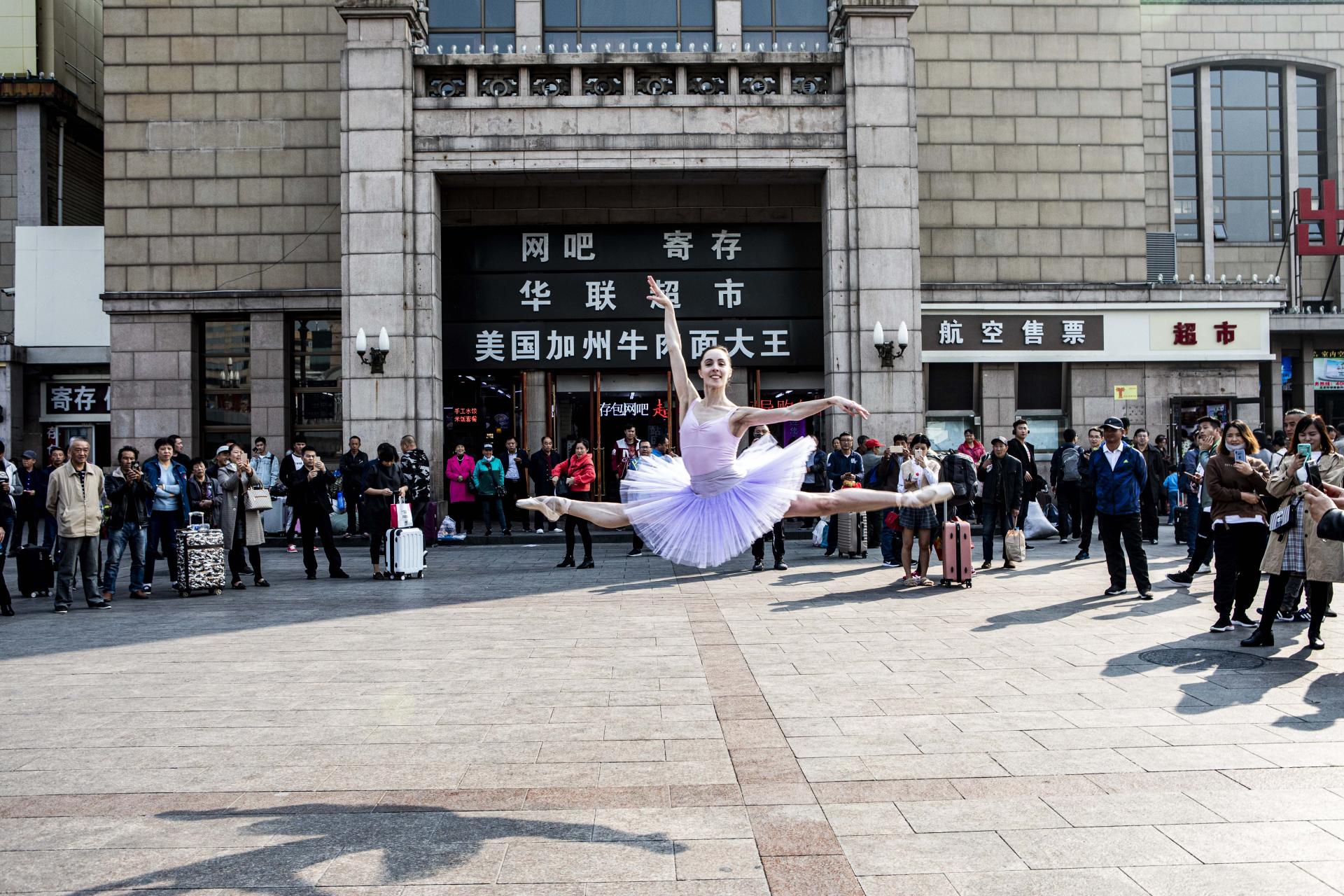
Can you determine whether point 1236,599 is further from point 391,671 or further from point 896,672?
point 391,671

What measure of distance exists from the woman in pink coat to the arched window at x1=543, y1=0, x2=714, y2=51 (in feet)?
30.6

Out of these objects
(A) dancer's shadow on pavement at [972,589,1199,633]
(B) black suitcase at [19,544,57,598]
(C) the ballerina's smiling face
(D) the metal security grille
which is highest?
(D) the metal security grille

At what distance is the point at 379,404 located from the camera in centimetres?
2028

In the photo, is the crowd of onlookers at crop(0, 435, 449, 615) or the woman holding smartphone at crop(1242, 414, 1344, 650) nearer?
the woman holding smartphone at crop(1242, 414, 1344, 650)

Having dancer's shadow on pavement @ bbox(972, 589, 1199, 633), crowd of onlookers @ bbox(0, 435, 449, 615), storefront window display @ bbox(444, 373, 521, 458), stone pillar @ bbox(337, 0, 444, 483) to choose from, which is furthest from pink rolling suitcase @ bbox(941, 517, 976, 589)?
storefront window display @ bbox(444, 373, 521, 458)

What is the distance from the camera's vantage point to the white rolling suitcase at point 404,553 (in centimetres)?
1558

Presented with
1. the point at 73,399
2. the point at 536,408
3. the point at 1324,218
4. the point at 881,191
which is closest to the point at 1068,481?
the point at 881,191

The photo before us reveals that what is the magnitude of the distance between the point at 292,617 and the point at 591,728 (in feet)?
20.7

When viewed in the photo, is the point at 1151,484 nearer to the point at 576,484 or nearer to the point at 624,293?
the point at 576,484

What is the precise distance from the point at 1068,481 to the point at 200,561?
1471 centimetres

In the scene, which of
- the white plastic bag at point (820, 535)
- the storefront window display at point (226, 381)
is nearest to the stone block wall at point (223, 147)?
the storefront window display at point (226, 381)

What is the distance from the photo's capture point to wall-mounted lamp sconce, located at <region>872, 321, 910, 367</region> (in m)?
20.2

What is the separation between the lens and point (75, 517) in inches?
507

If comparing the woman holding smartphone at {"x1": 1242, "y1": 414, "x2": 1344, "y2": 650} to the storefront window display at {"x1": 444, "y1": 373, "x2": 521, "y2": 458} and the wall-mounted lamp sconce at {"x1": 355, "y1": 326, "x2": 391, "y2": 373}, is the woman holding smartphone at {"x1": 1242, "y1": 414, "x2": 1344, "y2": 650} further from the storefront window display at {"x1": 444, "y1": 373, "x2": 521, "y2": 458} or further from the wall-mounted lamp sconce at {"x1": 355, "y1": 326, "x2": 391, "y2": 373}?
the storefront window display at {"x1": 444, "y1": 373, "x2": 521, "y2": 458}
